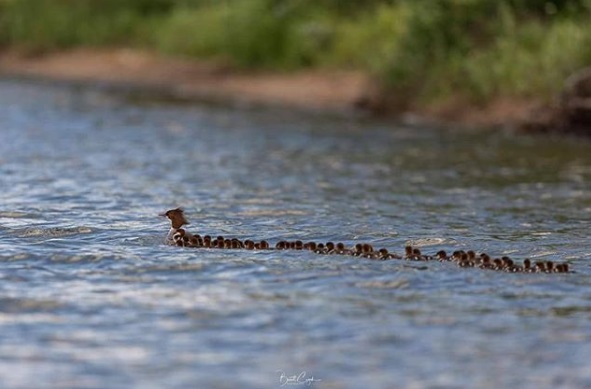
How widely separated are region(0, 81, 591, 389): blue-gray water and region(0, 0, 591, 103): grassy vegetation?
358 cm

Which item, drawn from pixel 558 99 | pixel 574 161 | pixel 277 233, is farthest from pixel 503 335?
pixel 558 99

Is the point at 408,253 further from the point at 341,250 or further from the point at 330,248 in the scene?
the point at 330,248

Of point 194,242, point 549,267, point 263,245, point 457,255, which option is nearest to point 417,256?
point 457,255

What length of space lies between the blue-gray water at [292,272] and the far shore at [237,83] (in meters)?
3.82

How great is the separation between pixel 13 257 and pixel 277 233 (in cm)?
300

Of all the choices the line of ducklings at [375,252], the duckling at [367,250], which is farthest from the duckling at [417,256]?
the duckling at [367,250]

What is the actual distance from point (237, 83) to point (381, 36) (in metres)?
4.61

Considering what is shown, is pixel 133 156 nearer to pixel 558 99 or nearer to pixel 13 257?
pixel 558 99

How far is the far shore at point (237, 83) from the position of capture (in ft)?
90.7

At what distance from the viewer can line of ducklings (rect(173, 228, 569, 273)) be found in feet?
40.7

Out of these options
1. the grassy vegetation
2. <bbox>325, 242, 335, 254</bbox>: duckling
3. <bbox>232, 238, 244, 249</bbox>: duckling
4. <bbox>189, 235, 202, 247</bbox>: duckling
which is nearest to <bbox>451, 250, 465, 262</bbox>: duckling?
<bbox>325, 242, 335, 254</bbox>: duckling

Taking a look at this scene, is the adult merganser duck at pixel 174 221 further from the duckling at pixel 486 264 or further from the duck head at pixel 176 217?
the duckling at pixel 486 264

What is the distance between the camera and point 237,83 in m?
35.2

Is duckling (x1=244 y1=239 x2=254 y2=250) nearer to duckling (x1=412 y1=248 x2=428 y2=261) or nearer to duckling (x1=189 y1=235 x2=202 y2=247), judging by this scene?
duckling (x1=189 y1=235 x2=202 y2=247)
